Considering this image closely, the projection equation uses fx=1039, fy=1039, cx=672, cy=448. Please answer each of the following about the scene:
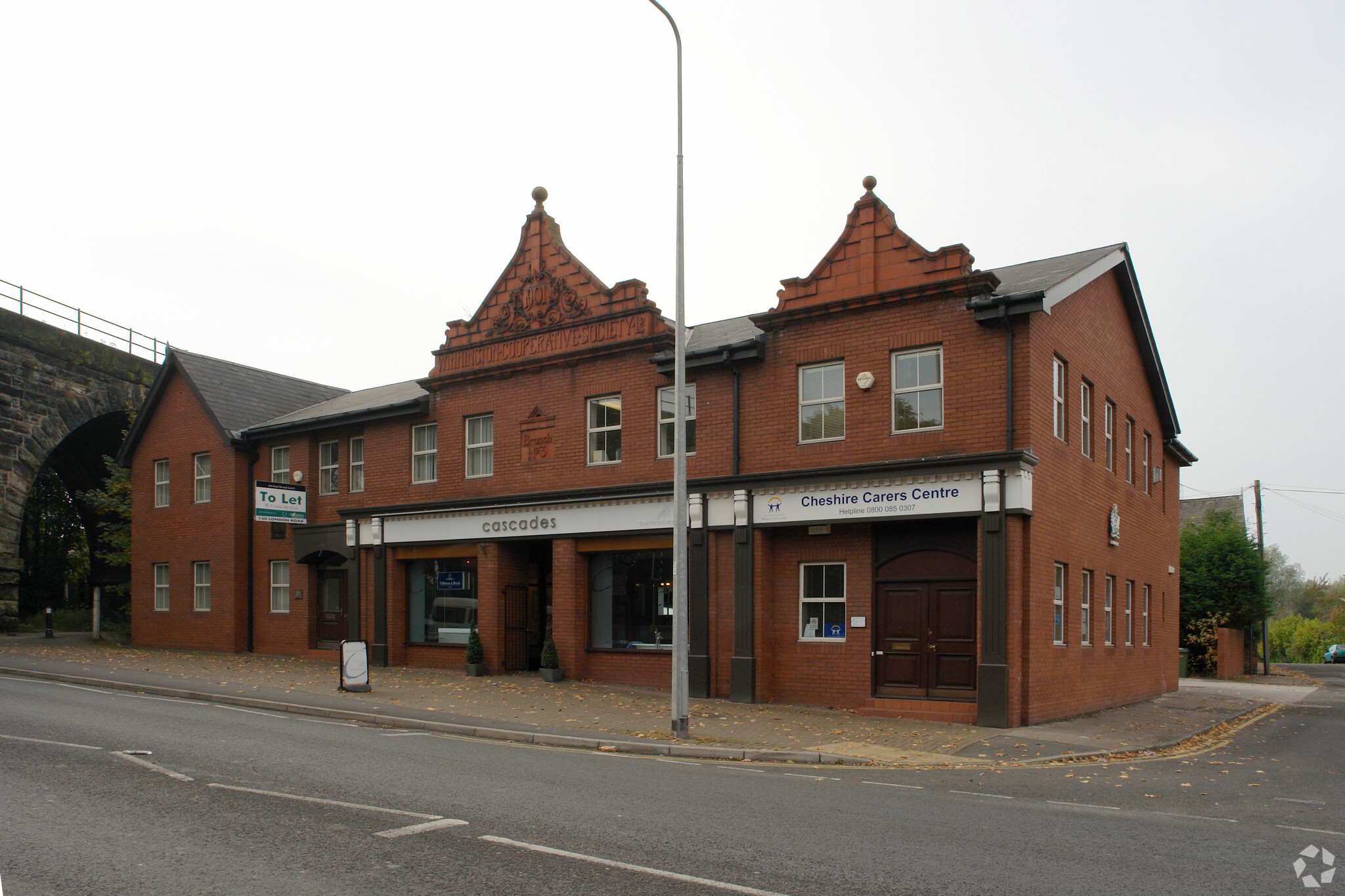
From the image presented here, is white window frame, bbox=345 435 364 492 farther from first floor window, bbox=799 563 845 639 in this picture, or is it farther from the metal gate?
first floor window, bbox=799 563 845 639

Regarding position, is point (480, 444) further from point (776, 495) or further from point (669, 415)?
point (776, 495)

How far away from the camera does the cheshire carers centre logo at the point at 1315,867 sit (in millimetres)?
6965

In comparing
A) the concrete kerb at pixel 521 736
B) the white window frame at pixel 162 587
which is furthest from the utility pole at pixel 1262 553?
the white window frame at pixel 162 587

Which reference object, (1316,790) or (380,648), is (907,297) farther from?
(380,648)

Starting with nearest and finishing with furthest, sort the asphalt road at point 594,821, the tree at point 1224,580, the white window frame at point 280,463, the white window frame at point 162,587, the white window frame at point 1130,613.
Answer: the asphalt road at point 594,821
the white window frame at point 1130,613
the white window frame at point 280,463
the white window frame at point 162,587
the tree at point 1224,580

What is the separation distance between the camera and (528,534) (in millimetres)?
22219

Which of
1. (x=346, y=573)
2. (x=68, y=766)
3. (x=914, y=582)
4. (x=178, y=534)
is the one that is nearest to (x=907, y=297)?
(x=914, y=582)

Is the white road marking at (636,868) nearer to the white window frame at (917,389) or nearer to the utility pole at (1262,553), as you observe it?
the white window frame at (917,389)

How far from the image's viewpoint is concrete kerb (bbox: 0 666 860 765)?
512 inches

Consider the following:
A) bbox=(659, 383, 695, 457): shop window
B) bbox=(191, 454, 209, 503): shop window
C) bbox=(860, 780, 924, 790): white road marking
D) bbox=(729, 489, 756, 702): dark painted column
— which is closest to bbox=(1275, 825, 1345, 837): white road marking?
bbox=(860, 780, 924, 790): white road marking

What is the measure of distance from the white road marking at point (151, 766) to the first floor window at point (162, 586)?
70.8 ft

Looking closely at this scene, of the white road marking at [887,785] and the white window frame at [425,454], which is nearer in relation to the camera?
the white road marking at [887,785]

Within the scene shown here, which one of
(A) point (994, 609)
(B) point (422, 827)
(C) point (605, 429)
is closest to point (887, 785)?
(B) point (422, 827)

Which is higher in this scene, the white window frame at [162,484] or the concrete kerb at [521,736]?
the white window frame at [162,484]
